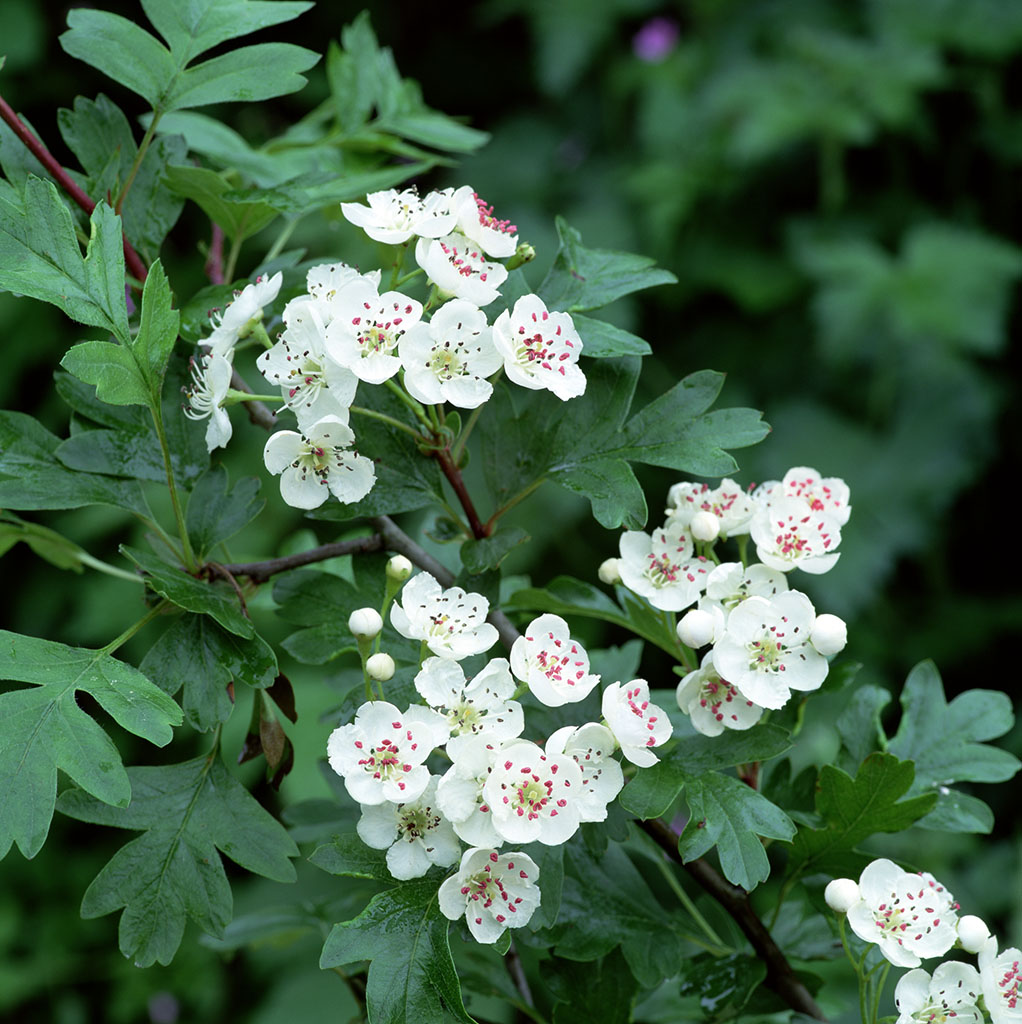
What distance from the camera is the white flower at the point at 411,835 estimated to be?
25.4 inches

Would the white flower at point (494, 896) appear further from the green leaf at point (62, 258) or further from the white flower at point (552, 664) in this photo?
the green leaf at point (62, 258)

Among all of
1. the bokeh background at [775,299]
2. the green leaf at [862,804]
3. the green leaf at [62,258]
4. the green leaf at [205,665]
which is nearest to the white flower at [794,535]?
the green leaf at [862,804]

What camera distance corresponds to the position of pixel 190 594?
70 centimetres

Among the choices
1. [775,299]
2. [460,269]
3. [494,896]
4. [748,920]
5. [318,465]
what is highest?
[460,269]

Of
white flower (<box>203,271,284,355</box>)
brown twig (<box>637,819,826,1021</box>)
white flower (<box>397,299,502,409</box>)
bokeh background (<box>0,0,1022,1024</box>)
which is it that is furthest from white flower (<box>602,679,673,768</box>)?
bokeh background (<box>0,0,1022,1024</box>)

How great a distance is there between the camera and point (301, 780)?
2066mm

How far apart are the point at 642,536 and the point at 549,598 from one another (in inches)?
3.7

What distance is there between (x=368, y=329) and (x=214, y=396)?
12 cm

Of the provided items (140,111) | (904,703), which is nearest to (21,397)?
(140,111)

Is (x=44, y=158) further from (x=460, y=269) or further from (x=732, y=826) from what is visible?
(x=732, y=826)

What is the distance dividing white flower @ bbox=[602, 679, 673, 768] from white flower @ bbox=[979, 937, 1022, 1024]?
0.79ft

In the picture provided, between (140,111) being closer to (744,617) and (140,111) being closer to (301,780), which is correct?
(301,780)

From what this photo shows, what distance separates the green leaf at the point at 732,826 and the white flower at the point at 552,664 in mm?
106

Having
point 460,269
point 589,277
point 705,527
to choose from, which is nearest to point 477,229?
point 460,269
